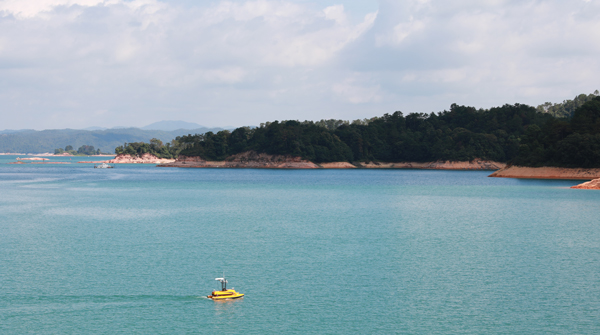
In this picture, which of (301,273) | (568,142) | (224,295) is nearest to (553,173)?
(568,142)

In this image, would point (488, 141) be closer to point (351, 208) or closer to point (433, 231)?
point (351, 208)

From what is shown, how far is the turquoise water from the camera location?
17.3 m

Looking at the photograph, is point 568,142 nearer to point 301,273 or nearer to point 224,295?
point 301,273

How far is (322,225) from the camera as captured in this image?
134 feet

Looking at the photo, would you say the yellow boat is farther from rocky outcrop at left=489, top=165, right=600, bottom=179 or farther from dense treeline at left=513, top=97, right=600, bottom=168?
rocky outcrop at left=489, top=165, right=600, bottom=179

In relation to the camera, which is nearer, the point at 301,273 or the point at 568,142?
the point at 301,273

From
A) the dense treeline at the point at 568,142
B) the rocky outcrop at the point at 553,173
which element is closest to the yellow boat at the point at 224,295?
the dense treeline at the point at 568,142

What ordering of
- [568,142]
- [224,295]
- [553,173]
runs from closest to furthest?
[224,295], [568,142], [553,173]

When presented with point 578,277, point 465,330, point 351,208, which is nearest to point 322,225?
point 351,208

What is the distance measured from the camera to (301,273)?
78.1 ft

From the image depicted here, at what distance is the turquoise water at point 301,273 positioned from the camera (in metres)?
17.3

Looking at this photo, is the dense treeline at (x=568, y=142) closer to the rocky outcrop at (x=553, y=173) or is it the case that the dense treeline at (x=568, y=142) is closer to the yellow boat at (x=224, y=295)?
the rocky outcrop at (x=553, y=173)

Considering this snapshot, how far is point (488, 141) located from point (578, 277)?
18171 centimetres

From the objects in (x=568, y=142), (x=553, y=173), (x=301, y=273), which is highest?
(x=568, y=142)
